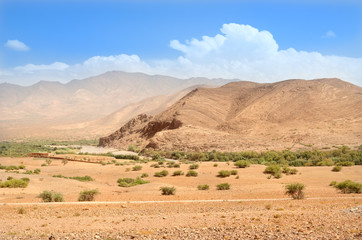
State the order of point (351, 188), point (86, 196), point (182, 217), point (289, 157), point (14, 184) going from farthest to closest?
point (289, 157)
point (14, 184)
point (351, 188)
point (86, 196)
point (182, 217)

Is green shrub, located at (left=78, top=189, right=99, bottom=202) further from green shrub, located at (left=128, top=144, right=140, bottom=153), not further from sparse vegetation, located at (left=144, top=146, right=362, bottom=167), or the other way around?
green shrub, located at (left=128, top=144, right=140, bottom=153)

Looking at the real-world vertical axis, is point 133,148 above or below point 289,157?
below

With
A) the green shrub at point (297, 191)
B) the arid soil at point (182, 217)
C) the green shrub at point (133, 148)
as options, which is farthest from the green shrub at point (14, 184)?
the green shrub at point (133, 148)

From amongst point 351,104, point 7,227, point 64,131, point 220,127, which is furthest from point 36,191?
point 64,131

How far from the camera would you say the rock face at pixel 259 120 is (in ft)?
214

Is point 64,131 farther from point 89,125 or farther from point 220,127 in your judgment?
point 220,127

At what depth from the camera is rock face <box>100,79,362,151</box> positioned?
6538 cm

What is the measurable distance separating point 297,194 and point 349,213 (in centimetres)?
730

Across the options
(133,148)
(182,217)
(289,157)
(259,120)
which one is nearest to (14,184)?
(182,217)

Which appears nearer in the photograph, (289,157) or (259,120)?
(289,157)

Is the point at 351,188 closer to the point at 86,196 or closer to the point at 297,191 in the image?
the point at 297,191

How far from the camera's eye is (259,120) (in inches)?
3172

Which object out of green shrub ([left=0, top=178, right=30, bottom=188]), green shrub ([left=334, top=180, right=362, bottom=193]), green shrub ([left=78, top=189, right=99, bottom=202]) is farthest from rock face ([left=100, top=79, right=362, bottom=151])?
green shrub ([left=78, top=189, right=99, bottom=202])

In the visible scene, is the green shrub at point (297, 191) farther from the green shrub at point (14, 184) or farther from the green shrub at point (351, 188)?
the green shrub at point (14, 184)
